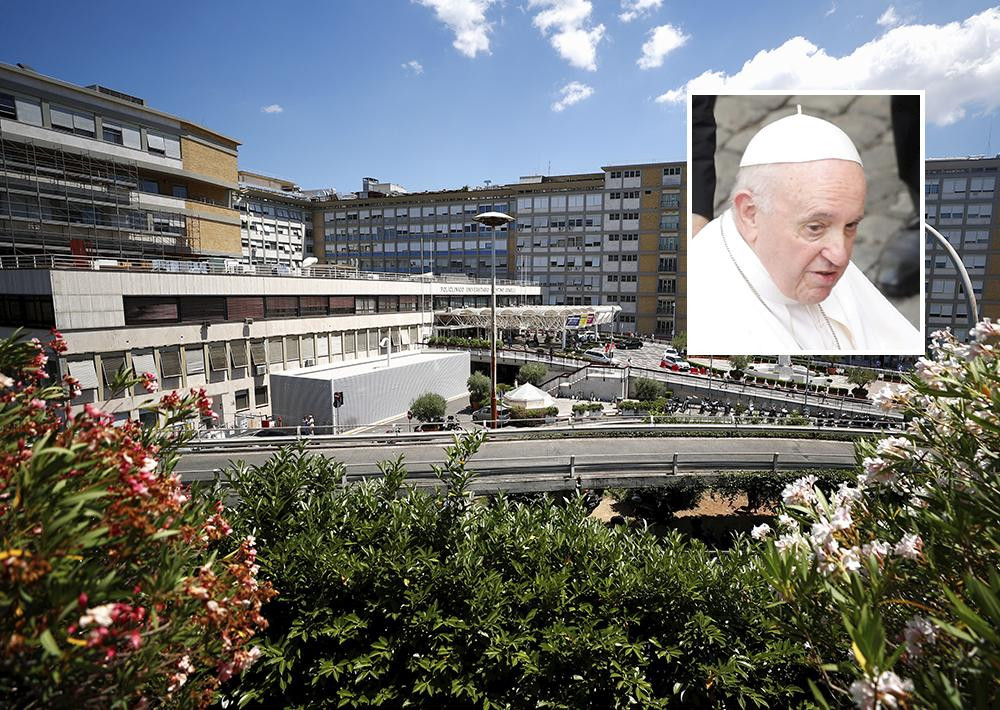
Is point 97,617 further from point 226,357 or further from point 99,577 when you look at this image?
point 226,357

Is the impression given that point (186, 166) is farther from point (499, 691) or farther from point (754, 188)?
point (499, 691)

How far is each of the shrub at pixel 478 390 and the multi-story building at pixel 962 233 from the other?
45.6 metres

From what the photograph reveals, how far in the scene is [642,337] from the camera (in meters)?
54.8

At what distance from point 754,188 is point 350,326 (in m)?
21.7

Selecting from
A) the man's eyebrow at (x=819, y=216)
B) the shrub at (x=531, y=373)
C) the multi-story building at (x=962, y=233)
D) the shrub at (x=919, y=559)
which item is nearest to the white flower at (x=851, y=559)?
the shrub at (x=919, y=559)

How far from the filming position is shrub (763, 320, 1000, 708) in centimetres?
200

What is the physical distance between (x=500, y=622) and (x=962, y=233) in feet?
206

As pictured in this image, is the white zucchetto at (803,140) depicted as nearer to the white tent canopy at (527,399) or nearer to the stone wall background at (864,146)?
the stone wall background at (864,146)

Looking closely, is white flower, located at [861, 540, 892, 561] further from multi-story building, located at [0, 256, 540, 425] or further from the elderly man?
multi-story building, located at [0, 256, 540, 425]

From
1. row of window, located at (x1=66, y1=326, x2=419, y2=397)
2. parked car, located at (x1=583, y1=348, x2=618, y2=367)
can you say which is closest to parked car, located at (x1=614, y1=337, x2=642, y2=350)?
parked car, located at (x1=583, y1=348, x2=618, y2=367)

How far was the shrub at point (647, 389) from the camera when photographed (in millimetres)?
25922

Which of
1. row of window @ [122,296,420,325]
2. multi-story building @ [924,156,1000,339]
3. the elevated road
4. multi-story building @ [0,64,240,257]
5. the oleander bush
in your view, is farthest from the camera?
multi-story building @ [924,156,1000,339]

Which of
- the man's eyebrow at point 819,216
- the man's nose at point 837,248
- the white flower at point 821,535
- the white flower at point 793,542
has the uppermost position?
the man's eyebrow at point 819,216

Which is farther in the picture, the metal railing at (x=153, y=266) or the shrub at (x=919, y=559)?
the metal railing at (x=153, y=266)
